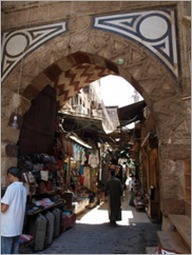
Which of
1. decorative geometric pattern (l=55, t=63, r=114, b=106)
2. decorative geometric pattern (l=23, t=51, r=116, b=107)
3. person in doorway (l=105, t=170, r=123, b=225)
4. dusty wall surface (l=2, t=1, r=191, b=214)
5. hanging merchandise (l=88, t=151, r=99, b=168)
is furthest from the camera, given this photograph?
hanging merchandise (l=88, t=151, r=99, b=168)

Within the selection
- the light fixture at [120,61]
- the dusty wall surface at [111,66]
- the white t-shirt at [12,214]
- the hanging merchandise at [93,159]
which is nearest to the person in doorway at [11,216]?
the white t-shirt at [12,214]

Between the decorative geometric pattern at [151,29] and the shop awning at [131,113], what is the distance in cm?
360

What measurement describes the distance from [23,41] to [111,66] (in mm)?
1987

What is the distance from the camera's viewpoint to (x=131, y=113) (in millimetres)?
9031

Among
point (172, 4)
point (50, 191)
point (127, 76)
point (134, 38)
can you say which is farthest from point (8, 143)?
point (172, 4)

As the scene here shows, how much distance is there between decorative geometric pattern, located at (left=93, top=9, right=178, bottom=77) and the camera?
4887mm

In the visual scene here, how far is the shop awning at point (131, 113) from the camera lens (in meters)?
8.62

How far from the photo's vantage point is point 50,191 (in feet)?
19.9

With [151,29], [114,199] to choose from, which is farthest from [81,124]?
[151,29]

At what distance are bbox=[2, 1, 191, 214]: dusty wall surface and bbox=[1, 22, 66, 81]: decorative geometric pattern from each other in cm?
11

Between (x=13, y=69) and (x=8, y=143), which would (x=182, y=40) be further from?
(x=8, y=143)

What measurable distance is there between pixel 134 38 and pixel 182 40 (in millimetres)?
889

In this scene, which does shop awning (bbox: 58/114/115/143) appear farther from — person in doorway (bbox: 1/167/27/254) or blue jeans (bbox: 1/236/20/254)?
blue jeans (bbox: 1/236/20/254)

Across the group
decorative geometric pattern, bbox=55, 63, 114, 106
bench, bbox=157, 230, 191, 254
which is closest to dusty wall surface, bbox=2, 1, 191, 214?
bench, bbox=157, 230, 191, 254
